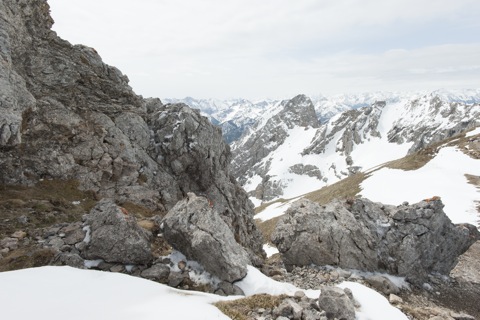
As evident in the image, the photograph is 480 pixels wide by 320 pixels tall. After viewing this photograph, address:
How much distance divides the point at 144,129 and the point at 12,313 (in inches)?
1058

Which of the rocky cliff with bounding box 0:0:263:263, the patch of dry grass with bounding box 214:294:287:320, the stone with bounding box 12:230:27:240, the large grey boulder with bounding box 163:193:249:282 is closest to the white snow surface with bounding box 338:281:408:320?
the patch of dry grass with bounding box 214:294:287:320

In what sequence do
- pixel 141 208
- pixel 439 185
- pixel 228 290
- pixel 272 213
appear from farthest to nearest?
pixel 272 213
pixel 439 185
pixel 141 208
pixel 228 290

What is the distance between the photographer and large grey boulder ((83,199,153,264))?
16.4 m

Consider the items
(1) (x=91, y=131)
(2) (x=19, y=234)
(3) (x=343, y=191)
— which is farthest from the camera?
(3) (x=343, y=191)

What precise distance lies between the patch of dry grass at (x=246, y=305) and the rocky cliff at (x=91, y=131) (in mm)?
6291

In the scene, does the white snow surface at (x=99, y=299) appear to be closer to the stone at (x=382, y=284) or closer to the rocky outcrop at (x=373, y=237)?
the stone at (x=382, y=284)

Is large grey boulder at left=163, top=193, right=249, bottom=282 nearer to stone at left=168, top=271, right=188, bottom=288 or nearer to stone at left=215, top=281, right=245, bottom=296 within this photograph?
stone at left=215, top=281, right=245, bottom=296

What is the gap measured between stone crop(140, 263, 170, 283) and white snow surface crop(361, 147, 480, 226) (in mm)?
41207

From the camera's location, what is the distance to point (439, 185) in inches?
2328

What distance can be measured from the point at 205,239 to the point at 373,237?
14.3 m

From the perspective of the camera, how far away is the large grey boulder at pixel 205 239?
16.8 metres

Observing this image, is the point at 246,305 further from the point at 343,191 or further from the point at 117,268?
the point at 343,191

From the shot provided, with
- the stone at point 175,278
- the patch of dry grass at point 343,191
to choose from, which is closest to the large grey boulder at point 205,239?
the stone at point 175,278

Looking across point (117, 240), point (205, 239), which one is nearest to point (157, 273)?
point (117, 240)
